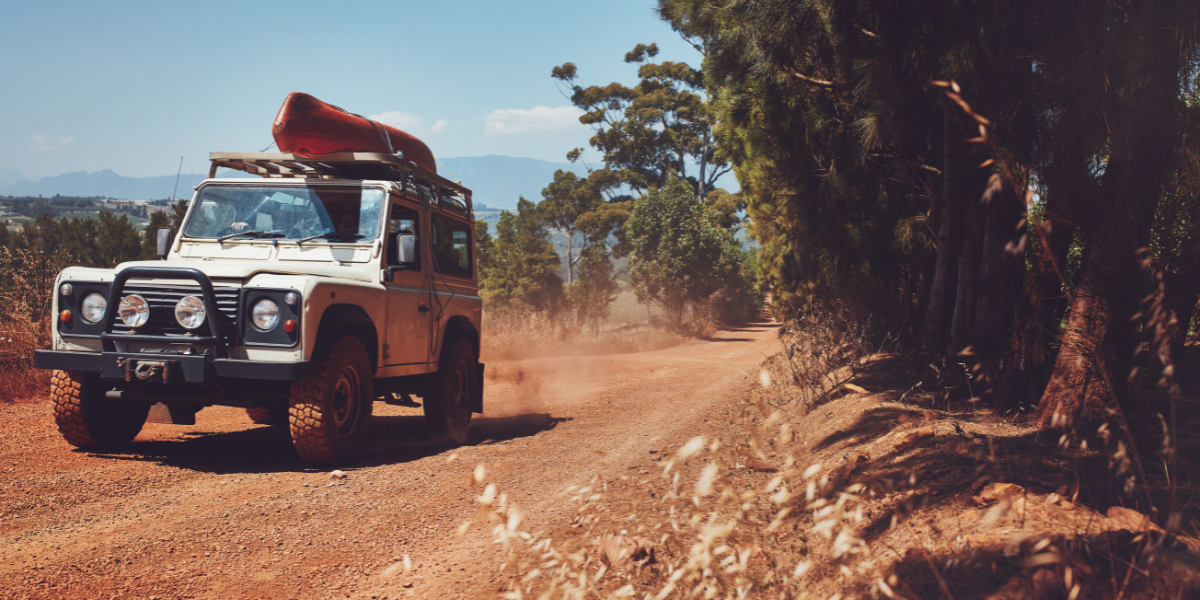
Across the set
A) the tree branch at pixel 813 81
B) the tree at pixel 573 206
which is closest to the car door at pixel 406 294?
the tree branch at pixel 813 81

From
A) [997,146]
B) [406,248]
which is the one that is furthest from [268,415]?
[997,146]

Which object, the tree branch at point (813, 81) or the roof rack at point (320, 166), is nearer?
the roof rack at point (320, 166)

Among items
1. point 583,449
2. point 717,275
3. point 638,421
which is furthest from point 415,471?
point 717,275

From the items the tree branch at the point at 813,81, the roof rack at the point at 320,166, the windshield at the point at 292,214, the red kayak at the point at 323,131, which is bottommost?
the windshield at the point at 292,214

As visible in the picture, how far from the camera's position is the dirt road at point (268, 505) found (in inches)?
130

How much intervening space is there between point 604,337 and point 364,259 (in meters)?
19.1

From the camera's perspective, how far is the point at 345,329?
5.69 metres

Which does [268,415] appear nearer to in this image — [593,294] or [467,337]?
[467,337]

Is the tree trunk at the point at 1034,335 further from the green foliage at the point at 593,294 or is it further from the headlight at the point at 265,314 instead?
the green foliage at the point at 593,294

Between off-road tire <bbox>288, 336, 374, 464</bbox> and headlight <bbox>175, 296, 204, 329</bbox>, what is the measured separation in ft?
2.65

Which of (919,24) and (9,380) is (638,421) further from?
(9,380)

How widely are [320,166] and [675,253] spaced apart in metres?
25.1

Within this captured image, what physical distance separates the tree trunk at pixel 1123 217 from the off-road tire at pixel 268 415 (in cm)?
532

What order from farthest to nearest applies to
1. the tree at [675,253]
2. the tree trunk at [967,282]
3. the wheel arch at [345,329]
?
1. the tree at [675,253]
2. the tree trunk at [967,282]
3. the wheel arch at [345,329]
